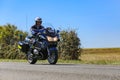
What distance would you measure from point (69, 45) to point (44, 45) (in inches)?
351

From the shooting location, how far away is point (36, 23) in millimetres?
17812

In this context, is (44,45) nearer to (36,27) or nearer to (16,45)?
(36,27)

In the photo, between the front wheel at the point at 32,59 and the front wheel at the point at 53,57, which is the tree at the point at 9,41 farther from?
the front wheel at the point at 53,57

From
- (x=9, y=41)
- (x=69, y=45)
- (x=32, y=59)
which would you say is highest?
(x=9, y=41)

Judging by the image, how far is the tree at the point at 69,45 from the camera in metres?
25.8

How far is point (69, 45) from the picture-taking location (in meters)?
25.9

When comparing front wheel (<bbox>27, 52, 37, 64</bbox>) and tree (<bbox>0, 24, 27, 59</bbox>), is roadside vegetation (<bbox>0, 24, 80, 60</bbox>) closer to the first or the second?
tree (<bbox>0, 24, 27, 59</bbox>)

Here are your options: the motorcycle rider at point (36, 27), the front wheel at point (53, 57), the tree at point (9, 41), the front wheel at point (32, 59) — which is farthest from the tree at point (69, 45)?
the front wheel at point (53, 57)

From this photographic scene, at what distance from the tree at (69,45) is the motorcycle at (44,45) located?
7352mm

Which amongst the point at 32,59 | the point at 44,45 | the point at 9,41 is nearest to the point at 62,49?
the point at 32,59

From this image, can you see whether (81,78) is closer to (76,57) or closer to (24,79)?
(24,79)

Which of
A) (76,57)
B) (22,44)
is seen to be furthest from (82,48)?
(22,44)

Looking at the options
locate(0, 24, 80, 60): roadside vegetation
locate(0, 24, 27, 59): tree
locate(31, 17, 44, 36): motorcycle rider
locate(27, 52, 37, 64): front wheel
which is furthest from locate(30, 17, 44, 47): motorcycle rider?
locate(0, 24, 27, 59): tree

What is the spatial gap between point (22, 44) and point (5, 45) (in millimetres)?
13710
